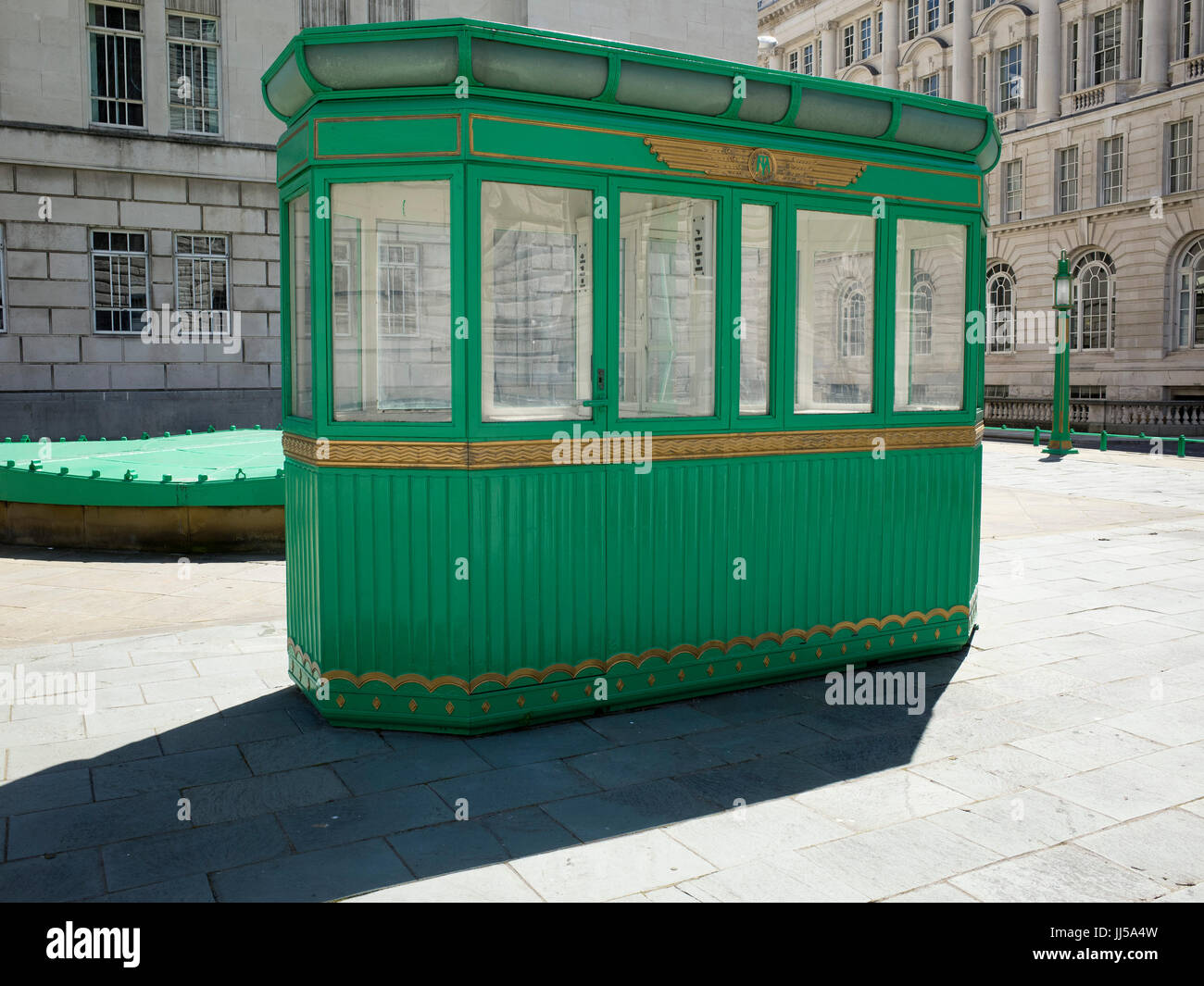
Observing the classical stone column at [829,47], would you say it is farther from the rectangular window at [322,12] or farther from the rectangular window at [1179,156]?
the rectangular window at [322,12]

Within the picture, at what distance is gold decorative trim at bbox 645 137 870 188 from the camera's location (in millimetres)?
6020

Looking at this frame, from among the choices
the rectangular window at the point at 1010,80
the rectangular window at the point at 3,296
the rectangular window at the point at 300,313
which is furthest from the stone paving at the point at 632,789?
the rectangular window at the point at 1010,80

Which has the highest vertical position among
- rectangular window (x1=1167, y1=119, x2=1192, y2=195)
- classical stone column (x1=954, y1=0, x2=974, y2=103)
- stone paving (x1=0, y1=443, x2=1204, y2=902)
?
classical stone column (x1=954, y1=0, x2=974, y2=103)

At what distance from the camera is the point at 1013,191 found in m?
42.4

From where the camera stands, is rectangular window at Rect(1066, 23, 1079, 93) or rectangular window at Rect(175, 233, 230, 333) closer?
rectangular window at Rect(175, 233, 230, 333)

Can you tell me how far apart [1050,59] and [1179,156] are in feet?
23.3

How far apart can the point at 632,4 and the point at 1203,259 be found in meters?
21.4

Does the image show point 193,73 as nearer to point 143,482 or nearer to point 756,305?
point 143,482

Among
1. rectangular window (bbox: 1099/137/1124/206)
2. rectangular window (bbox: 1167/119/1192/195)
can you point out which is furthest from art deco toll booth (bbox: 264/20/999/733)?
rectangular window (bbox: 1099/137/1124/206)

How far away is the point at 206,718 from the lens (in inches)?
234

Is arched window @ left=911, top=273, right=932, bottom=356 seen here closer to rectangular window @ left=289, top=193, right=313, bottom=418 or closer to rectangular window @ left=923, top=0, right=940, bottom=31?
rectangular window @ left=289, top=193, right=313, bottom=418

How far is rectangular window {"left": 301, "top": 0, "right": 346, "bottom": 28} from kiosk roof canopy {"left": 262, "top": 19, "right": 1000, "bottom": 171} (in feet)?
61.8

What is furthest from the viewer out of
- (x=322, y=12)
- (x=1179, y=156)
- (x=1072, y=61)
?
(x=1072, y=61)

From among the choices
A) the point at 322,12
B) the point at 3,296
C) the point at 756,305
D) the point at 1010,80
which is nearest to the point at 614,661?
the point at 756,305
